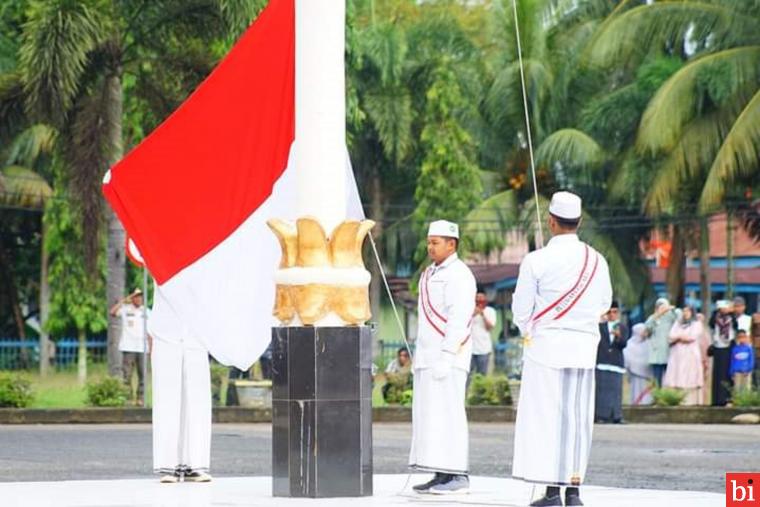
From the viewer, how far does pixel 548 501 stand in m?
12.7

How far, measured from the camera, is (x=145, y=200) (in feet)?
49.8

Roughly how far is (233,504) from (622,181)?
31.3 metres

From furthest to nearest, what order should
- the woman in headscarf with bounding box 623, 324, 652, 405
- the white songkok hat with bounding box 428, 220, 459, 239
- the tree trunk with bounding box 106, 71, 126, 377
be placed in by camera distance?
1. the woman in headscarf with bounding box 623, 324, 652, 405
2. the tree trunk with bounding box 106, 71, 126, 377
3. the white songkok hat with bounding box 428, 220, 459, 239

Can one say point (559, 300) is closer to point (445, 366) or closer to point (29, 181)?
point (445, 366)

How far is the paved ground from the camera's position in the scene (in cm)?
1681

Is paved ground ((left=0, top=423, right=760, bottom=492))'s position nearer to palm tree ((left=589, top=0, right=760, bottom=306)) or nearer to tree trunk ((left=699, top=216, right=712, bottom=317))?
palm tree ((left=589, top=0, right=760, bottom=306))

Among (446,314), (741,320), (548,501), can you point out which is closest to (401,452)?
(446,314)

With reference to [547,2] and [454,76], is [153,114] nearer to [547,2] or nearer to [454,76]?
[547,2]

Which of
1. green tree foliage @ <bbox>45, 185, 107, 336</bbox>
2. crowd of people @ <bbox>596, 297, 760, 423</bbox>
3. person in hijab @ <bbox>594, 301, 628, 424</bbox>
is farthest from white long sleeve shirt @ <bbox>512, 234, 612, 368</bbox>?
green tree foliage @ <bbox>45, 185, 107, 336</bbox>

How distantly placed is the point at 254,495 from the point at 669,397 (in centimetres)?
1424

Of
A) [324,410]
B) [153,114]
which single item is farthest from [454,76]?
[324,410]

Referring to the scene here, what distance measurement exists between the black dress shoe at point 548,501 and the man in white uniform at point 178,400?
3143mm

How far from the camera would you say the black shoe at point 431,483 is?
13859 mm

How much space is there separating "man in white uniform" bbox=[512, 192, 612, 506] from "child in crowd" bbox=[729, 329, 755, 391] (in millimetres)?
14990
